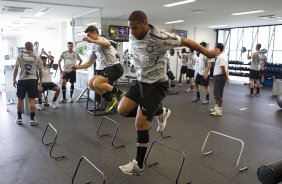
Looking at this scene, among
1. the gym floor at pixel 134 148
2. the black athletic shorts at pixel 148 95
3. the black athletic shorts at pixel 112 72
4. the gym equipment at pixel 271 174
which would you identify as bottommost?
the gym floor at pixel 134 148

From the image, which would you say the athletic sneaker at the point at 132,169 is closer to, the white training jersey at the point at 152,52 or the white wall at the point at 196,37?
the white training jersey at the point at 152,52

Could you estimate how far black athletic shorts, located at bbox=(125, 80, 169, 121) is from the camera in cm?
245

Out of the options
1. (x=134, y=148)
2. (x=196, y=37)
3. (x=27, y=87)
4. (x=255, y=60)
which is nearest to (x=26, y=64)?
(x=27, y=87)

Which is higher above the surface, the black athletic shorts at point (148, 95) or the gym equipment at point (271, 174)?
the black athletic shorts at point (148, 95)

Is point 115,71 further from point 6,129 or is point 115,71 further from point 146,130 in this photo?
point 6,129

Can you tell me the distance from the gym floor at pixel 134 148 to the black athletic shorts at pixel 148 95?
87 centimetres

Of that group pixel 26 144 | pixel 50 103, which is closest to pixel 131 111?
pixel 26 144

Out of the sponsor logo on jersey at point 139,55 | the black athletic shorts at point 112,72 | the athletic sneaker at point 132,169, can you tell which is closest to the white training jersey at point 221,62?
the black athletic shorts at point 112,72

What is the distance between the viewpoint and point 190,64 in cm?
916

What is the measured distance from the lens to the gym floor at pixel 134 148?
2.89m

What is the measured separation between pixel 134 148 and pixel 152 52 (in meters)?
1.83

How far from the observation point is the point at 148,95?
8.09ft

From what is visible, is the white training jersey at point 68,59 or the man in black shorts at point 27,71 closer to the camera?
the man in black shorts at point 27,71

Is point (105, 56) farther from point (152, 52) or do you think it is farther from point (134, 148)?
point (152, 52)
